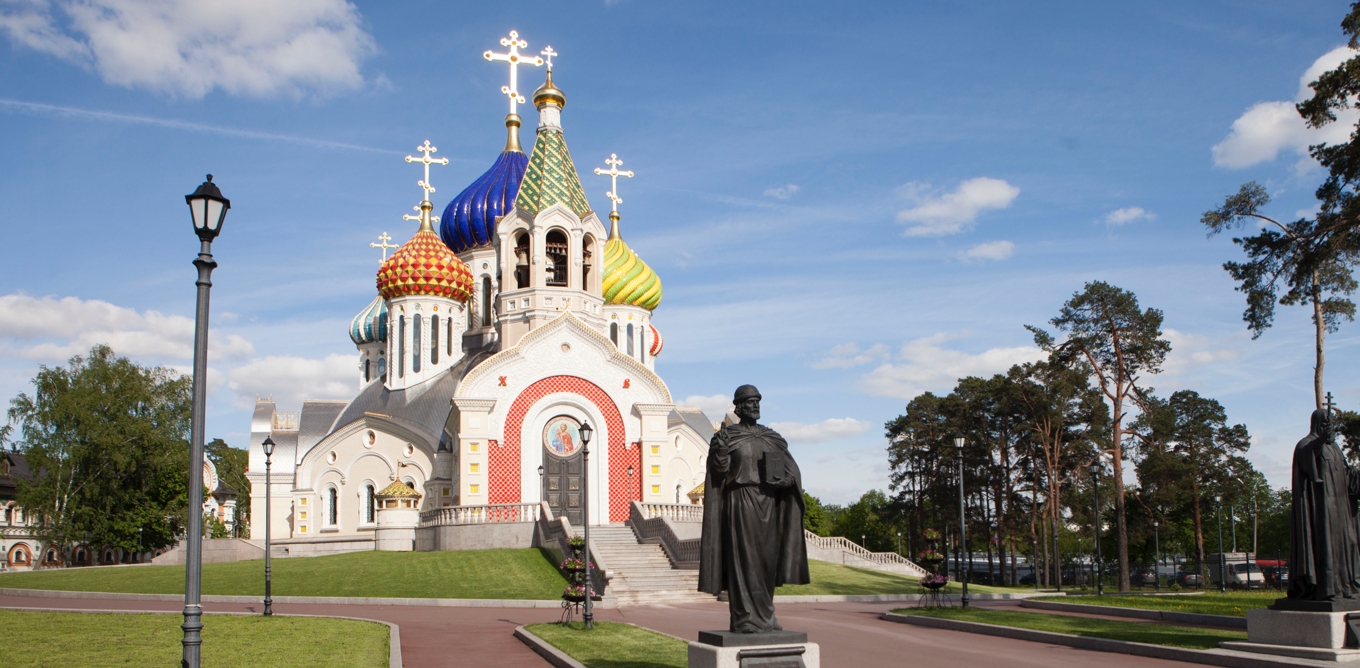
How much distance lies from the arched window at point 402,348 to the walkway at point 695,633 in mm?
18979

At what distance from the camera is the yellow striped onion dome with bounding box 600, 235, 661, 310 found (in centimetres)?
4900

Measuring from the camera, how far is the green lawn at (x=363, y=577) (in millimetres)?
24484

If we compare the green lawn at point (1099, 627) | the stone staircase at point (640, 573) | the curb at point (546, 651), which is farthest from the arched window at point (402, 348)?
the green lawn at point (1099, 627)

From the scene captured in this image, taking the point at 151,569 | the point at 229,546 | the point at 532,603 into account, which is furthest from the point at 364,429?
the point at 532,603

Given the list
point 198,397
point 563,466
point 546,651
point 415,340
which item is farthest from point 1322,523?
point 415,340

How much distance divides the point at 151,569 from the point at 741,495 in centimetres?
2798

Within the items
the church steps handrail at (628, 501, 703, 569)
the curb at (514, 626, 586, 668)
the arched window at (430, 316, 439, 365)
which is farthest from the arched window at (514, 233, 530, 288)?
the curb at (514, 626, 586, 668)

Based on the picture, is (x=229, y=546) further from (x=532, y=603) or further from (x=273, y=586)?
(x=532, y=603)

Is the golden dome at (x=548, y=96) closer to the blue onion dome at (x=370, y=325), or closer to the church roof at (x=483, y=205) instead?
the church roof at (x=483, y=205)

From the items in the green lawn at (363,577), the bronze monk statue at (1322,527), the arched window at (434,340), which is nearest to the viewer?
the bronze monk statue at (1322,527)

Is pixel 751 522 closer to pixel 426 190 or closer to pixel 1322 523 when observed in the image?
pixel 1322 523

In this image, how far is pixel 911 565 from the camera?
123ft

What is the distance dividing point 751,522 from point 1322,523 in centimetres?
781

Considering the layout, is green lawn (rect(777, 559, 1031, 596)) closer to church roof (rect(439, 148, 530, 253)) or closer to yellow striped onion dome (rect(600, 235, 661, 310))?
yellow striped onion dome (rect(600, 235, 661, 310))
